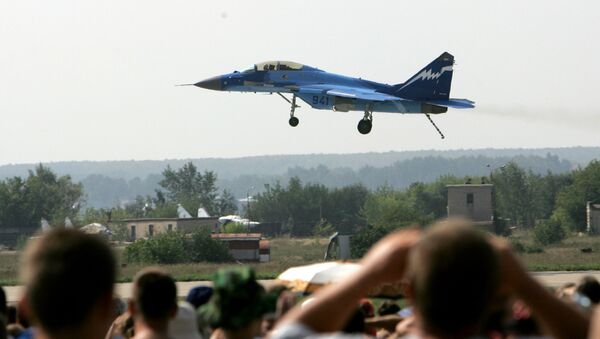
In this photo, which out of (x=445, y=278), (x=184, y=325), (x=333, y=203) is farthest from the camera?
(x=333, y=203)

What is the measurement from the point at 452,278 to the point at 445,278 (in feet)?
0.07

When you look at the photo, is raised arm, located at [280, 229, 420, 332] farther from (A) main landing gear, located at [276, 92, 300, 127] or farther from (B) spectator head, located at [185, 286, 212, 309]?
(A) main landing gear, located at [276, 92, 300, 127]

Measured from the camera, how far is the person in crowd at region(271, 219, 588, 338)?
4.32 m

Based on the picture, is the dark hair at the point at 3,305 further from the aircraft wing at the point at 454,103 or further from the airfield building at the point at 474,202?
the airfield building at the point at 474,202

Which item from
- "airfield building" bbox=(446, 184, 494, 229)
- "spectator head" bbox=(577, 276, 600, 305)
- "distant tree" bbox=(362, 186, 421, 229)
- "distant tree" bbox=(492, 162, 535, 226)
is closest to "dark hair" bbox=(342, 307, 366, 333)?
"spectator head" bbox=(577, 276, 600, 305)

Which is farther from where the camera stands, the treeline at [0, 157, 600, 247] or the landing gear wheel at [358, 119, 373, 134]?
the treeline at [0, 157, 600, 247]

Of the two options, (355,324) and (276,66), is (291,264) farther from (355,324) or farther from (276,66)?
(355,324)

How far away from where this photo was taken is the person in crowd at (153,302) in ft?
20.7

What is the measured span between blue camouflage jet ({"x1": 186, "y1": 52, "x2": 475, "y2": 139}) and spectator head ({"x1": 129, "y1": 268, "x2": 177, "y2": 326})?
48.3 meters

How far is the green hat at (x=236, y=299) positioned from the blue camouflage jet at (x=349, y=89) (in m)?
49.0

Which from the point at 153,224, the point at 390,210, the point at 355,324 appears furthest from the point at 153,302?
the point at 153,224

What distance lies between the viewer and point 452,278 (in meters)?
4.30

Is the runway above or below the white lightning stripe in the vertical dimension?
below

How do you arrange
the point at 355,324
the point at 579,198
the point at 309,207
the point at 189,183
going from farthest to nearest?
the point at 189,183
the point at 309,207
the point at 579,198
the point at 355,324
